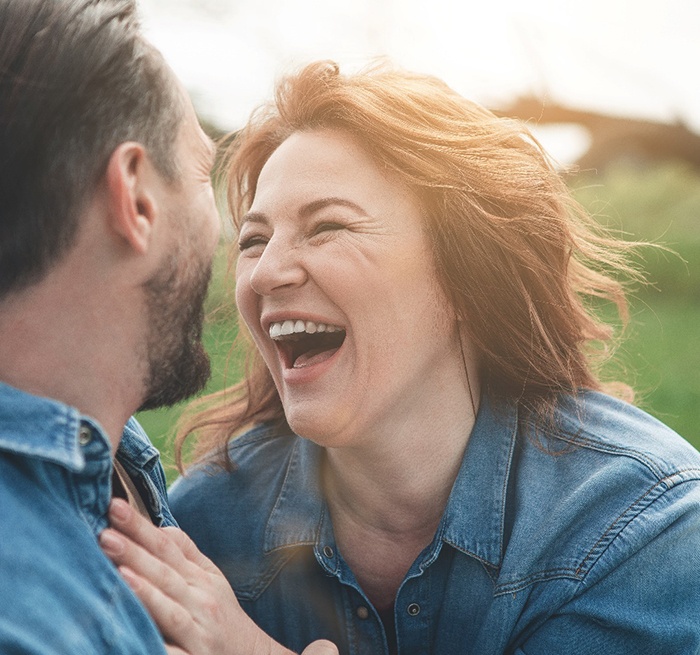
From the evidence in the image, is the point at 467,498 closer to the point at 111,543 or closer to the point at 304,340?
the point at 304,340

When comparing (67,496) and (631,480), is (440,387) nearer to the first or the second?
(631,480)

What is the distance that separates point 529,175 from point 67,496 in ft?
5.30

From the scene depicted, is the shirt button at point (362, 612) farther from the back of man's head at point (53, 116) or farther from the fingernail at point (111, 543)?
the back of man's head at point (53, 116)

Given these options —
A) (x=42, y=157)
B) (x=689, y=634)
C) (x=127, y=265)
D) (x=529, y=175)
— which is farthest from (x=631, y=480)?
(x=42, y=157)

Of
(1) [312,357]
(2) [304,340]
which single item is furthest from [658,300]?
(1) [312,357]

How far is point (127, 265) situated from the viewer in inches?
75.5

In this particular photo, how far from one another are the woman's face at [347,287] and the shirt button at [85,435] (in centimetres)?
75

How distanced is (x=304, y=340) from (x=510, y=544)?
2.98 ft

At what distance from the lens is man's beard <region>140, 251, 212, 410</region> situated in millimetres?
1998

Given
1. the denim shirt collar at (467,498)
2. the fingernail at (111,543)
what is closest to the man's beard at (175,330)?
the fingernail at (111,543)

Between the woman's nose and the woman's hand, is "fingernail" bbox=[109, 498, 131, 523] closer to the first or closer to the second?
the woman's hand

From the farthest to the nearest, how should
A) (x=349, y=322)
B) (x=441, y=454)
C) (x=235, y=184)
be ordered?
(x=235, y=184), (x=441, y=454), (x=349, y=322)

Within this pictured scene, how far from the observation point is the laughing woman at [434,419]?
2285mm

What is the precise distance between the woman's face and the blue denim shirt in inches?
13.2
